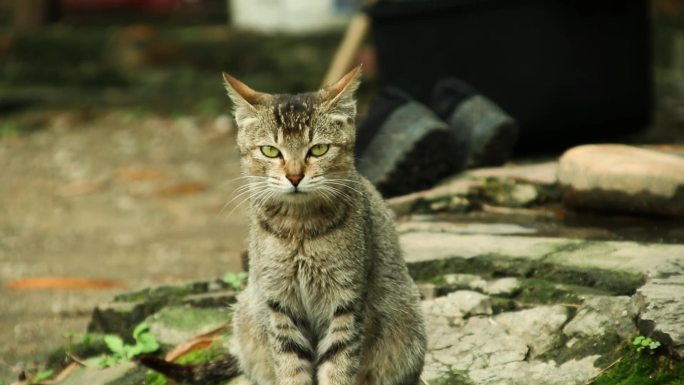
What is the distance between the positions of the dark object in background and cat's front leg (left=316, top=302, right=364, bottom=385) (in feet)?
10.0

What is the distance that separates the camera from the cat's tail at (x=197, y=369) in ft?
11.4

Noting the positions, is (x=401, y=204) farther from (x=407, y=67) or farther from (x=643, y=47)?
(x=643, y=47)

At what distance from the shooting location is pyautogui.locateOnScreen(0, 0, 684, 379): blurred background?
588 cm

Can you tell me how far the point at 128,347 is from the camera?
12.8 ft

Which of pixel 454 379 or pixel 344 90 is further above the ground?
pixel 344 90

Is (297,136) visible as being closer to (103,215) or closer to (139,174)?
(103,215)

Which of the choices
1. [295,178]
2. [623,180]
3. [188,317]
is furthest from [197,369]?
[623,180]

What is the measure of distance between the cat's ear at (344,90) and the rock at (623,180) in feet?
4.58

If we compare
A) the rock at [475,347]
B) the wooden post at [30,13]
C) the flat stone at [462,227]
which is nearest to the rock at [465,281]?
the rock at [475,347]

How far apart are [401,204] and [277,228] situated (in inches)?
58.7

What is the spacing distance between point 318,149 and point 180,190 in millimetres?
4390

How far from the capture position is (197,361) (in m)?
3.77

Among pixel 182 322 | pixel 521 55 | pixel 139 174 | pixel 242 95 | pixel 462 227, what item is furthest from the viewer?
pixel 139 174

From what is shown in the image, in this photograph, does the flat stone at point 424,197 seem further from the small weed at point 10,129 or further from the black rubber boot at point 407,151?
the small weed at point 10,129
